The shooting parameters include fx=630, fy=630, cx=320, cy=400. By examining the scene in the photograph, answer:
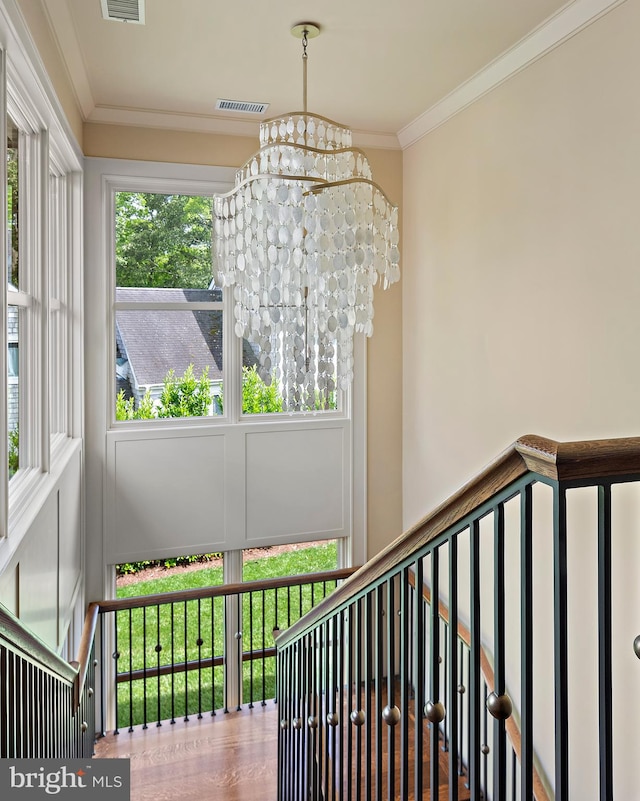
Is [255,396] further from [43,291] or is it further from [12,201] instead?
[12,201]

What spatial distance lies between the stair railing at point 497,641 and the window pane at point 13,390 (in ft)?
4.17

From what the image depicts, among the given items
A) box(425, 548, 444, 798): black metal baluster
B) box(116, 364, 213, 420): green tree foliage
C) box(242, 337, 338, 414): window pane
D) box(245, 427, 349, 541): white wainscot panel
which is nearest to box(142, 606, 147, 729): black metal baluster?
box(245, 427, 349, 541): white wainscot panel

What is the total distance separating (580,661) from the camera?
2.62m

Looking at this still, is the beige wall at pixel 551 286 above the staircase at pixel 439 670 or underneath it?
above

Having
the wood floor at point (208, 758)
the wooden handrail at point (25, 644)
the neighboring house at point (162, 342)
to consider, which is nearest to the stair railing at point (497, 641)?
the wood floor at point (208, 758)

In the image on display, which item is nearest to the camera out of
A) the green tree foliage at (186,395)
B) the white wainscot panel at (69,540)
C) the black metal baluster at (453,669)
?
the black metal baluster at (453,669)

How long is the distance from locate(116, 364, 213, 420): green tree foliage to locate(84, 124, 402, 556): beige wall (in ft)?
3.67

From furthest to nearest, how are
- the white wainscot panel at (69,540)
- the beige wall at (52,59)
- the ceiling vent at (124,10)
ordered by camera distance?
the white wainscot panel at (69,540) → the ceiling vent at (124,10) → the beige wall at (52,59)

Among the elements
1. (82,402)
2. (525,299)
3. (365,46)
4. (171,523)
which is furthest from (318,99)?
(171,523)

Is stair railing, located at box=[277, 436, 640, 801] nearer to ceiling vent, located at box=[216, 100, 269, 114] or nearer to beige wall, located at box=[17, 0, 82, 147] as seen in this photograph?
beige wall, located at box=[17, 0, 82, 147]

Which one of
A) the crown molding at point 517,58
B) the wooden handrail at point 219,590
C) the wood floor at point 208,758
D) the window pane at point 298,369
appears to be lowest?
the wood floor at point 208,758

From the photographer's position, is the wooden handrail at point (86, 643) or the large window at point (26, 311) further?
the wooden handrail at point (86, 643)

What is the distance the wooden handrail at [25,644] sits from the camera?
1216 mm

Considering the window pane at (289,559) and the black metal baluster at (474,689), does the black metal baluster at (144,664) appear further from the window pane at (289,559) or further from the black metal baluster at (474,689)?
the black metal baluster at (474,689)
